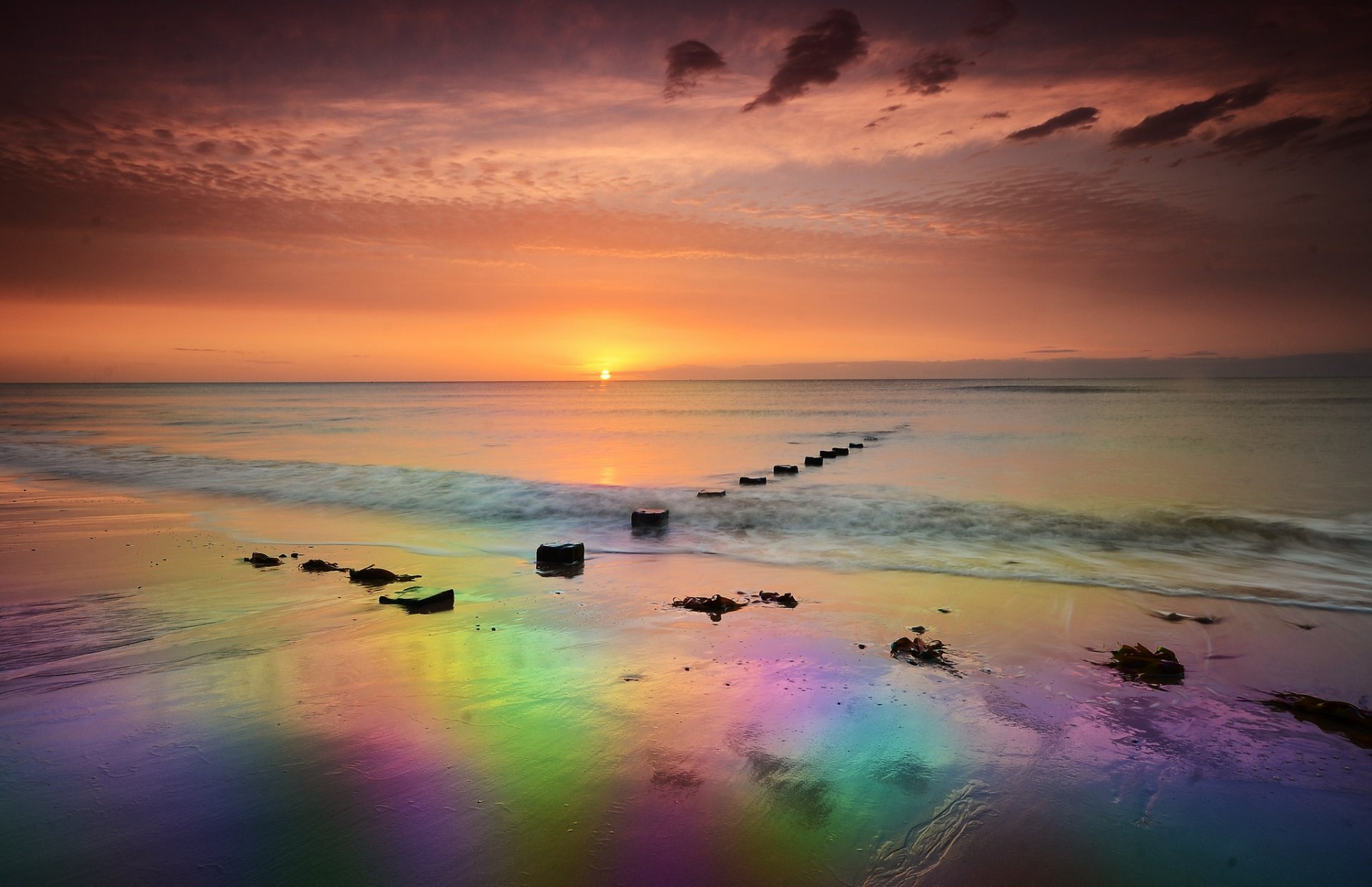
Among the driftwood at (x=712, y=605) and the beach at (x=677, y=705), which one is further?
the driftwood at (x=712, y=605)

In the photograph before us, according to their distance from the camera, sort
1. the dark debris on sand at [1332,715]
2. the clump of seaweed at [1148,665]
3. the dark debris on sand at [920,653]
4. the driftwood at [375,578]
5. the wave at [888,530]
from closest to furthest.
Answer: the dark debris on sand at [1332,715] < the clump of seaweed at [1148,665] < the dark debris on sand at [920,653] < the driftwood at [375,578] < the wave at [888,530]

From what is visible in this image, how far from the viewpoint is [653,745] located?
4320mm

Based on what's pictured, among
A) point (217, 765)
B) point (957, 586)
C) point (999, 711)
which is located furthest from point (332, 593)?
point (957, 586)

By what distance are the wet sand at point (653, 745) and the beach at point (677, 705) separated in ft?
0.08

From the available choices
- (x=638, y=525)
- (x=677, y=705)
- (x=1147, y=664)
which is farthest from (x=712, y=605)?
(x=638, y=525)

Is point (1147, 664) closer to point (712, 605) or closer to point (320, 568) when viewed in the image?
point (712, 605)

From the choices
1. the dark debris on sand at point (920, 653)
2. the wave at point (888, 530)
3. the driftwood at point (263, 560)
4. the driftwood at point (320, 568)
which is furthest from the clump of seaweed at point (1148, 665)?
the driftwood at point (263, 560)

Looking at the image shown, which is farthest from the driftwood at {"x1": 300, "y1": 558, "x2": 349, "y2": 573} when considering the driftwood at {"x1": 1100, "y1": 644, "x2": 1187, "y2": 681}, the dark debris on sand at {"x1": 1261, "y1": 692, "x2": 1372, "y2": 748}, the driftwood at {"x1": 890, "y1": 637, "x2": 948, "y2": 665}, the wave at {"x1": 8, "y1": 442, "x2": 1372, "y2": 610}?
the dark debris on sand at {"x1": 1261, "y1": 692, "x2": 1372, "y2": 748}

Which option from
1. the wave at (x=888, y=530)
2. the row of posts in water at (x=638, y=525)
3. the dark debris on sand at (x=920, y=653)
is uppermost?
the dark debris on sand at (x=920, y=653)

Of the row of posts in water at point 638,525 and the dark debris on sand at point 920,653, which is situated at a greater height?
the dark debris on sand at point 920,653

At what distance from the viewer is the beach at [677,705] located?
3.37 meters

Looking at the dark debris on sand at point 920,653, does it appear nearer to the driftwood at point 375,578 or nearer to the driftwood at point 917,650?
the driftwood at point 917,650

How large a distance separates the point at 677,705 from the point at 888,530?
9236mm

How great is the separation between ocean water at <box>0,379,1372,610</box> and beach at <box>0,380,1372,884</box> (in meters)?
0.20
